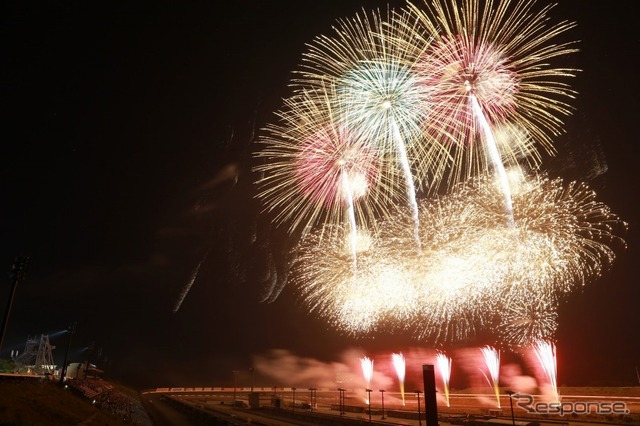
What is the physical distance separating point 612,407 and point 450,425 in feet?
60.4

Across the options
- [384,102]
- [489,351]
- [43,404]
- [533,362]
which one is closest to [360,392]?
[533,362]

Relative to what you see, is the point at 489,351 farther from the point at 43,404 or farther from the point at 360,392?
the point at 360,392

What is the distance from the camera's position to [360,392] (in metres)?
97.1

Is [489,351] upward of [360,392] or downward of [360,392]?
upward

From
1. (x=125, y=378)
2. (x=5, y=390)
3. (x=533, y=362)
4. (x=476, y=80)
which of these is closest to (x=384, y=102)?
(x=476, y=80)

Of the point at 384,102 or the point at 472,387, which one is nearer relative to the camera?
the point at 384,102

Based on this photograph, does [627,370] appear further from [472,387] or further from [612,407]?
[612,407]

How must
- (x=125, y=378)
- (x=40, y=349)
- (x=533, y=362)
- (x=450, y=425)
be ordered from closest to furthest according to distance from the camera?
(x=450, y=425)
(x=533, y=362)
(x=40, y=349)
(x=125, y=378)

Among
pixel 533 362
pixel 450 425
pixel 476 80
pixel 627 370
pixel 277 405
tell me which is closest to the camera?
pixel 476 80

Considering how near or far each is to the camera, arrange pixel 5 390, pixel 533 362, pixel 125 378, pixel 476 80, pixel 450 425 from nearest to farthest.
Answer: pixel 476 80 < pixel 5 390 < pixel 450 425 < pixel 533 362 < pixel 125 378

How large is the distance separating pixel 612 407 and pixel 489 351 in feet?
42.7

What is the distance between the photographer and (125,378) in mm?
155125

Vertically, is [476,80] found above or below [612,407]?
above

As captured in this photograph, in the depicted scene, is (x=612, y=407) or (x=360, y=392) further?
(x=360, y=392)
